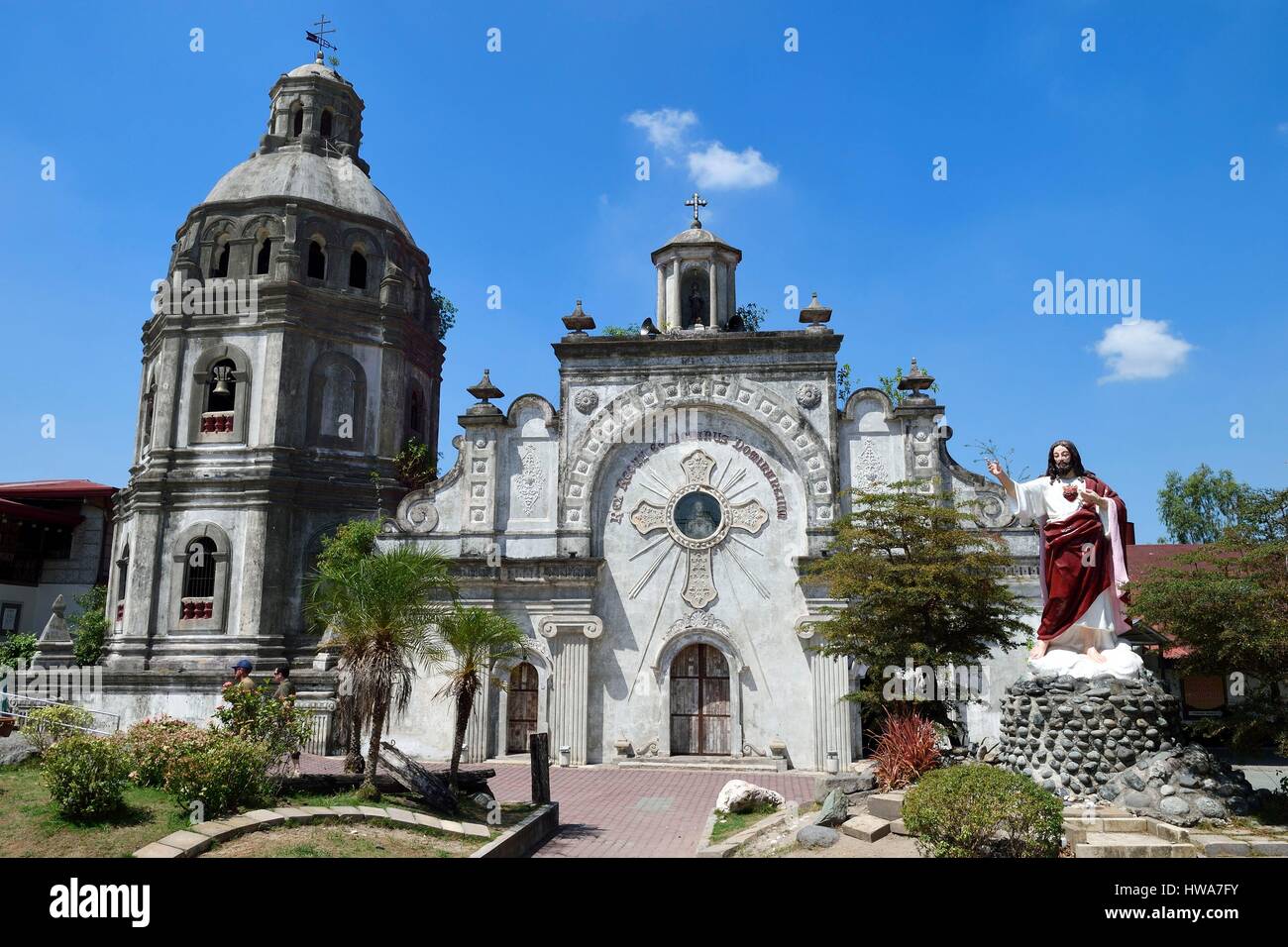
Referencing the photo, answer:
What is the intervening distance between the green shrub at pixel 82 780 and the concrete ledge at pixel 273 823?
3.49ft

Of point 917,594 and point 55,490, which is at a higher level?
point 55,490

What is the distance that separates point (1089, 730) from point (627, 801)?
26.7 ft

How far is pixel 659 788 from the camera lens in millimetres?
17359

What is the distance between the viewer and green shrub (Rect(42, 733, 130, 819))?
396 inches

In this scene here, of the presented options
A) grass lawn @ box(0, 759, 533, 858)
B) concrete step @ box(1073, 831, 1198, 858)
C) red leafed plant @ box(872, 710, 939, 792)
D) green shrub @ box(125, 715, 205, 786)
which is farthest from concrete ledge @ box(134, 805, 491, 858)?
concrete step @ box(1073, 831, 1198, 858)

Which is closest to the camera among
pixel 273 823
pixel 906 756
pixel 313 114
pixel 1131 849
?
pixel 1131 849

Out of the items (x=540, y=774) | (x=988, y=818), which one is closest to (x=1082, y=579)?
(x=988, y=818)

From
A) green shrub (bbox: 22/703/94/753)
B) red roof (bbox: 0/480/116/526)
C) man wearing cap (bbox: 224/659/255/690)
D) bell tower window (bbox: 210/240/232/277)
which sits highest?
bell tower window (bbox: 210/240/232/277)

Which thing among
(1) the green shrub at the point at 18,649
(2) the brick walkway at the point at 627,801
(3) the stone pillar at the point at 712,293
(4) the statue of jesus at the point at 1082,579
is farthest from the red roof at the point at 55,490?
(4) the statue of jesus at the point at 1082,579

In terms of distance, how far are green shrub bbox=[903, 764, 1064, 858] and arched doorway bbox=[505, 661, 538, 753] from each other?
41.8 feet

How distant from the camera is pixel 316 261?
2609 cm

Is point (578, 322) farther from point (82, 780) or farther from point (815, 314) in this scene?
point (82, 780)

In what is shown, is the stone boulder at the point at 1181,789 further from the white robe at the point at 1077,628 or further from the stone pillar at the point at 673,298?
the stone pillar at the point at 673,298

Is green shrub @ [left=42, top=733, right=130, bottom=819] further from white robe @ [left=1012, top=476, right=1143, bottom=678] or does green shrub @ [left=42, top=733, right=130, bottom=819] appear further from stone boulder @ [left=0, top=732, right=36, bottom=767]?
white robe @ [left=1012, top=476, right=1143, bottom=678]
